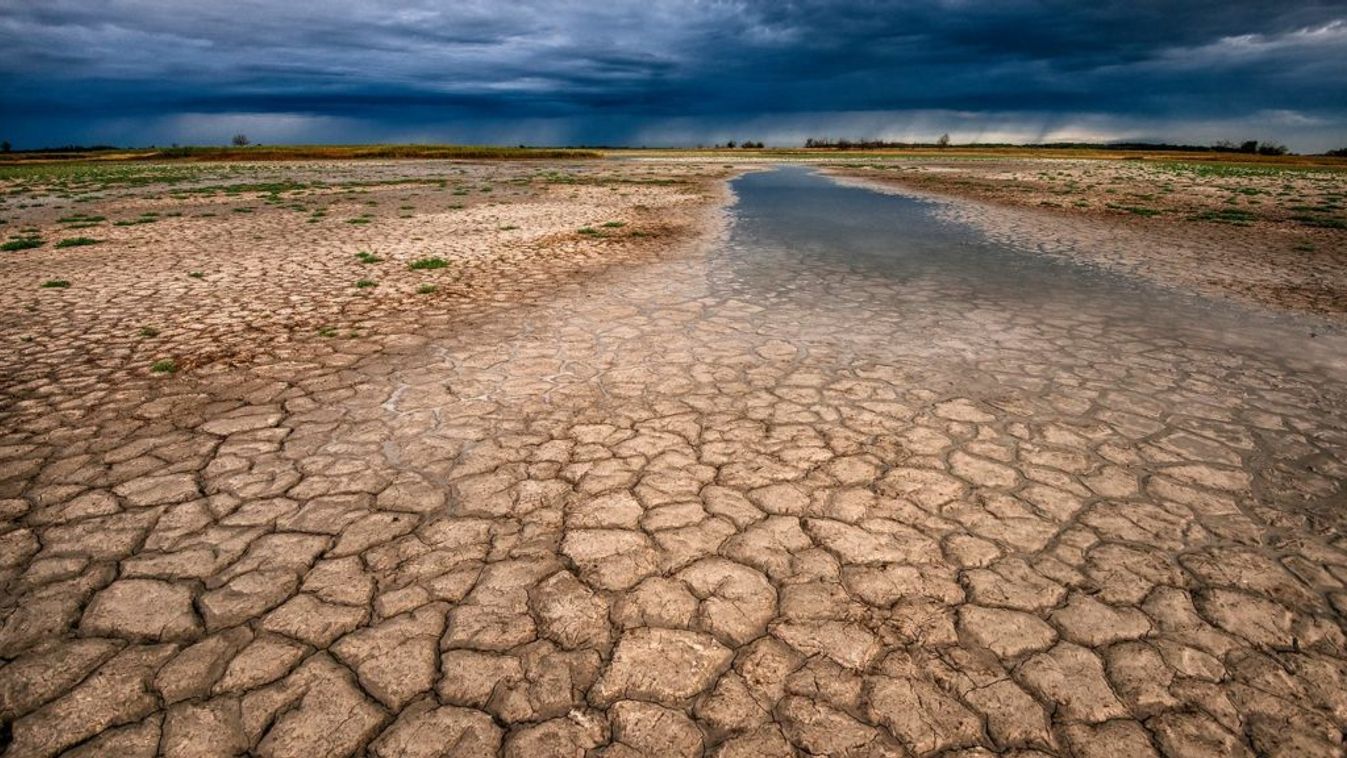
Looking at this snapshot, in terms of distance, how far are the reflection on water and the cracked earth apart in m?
0.17

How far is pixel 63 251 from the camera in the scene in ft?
38.1

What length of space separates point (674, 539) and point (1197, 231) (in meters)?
17.4

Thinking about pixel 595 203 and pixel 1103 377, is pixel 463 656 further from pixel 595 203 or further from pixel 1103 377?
pixel 595 203

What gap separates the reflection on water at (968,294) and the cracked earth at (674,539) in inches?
6.8

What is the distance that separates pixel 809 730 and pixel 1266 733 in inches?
63.5

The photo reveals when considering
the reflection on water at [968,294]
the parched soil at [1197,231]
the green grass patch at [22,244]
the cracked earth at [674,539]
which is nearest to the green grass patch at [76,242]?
the green grass patch at [22,244]

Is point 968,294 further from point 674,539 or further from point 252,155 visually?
point 252,155

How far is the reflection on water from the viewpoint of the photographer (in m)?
6.74

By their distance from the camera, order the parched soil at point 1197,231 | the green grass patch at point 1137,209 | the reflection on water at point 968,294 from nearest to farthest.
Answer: the reflection on water at point 968,294
the parched soil at point 1197,231
the green grass patch at point 1137,209

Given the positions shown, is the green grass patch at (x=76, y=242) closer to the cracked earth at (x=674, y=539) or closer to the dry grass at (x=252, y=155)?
the cracked earth at (x=674, y=539)

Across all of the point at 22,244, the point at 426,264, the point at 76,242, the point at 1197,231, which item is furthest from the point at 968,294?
the point at 22,244

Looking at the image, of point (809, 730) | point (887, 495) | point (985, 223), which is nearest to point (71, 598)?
point (809, 730)

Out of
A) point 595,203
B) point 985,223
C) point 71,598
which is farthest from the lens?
point 595,203

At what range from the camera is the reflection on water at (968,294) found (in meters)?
6.74
